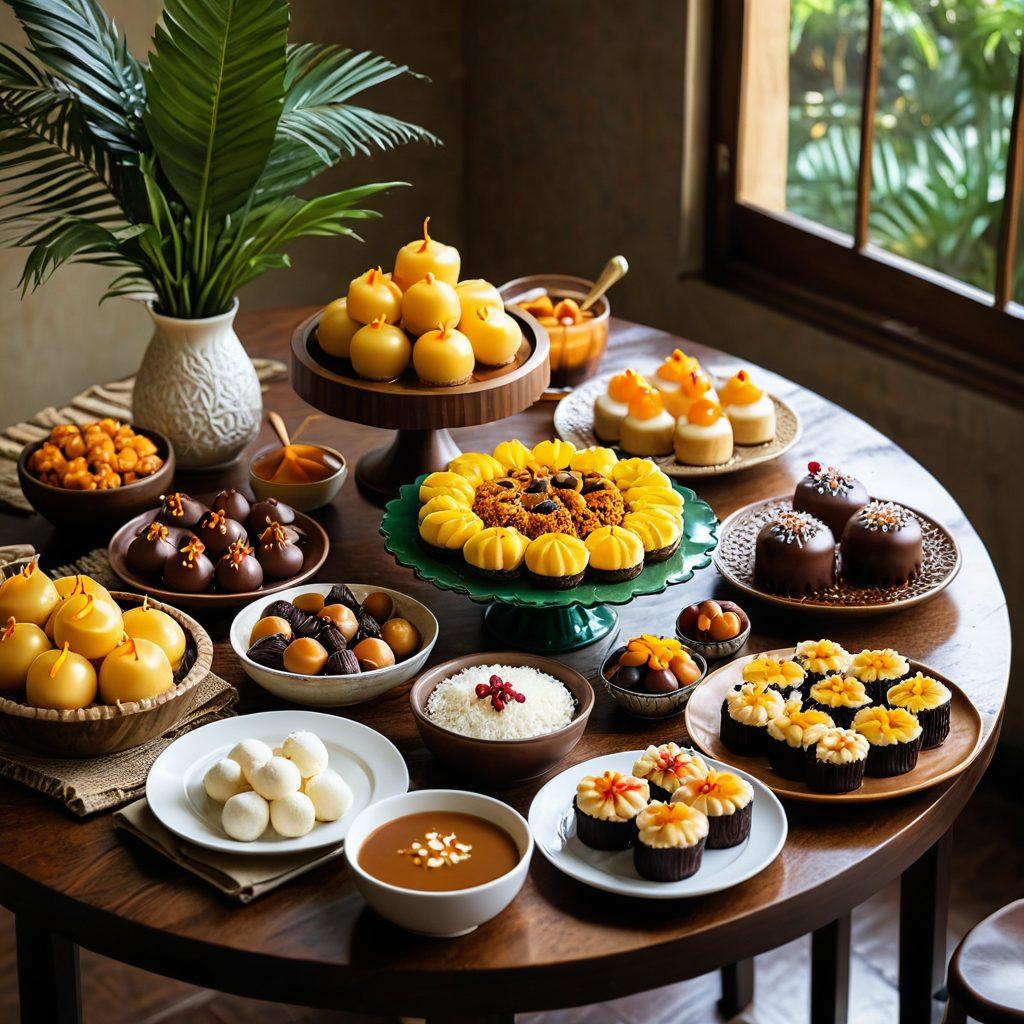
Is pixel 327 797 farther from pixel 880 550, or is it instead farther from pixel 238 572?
pixel 880 550

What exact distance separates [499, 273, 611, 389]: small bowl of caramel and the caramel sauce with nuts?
43.9 inches

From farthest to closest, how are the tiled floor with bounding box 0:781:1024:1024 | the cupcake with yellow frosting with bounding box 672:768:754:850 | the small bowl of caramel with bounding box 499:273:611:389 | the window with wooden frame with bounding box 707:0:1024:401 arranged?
the window with wooden frame with bounding box 707:0:1024:401, the tiled floor with bounding box 0:781:1024:1024, the small bowl of caramel with bounding box 499:273:611:389, the cupcake with yellow frosting with bounding box 672:768:754:850

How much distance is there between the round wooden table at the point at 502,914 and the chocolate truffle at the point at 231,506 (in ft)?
0.53

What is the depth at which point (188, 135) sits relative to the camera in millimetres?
1922

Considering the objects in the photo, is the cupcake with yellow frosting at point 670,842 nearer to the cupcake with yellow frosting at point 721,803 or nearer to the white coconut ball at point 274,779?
the cupcake with yellow frosting at point 721,803

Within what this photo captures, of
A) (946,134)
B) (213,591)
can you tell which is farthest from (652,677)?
(946,134)

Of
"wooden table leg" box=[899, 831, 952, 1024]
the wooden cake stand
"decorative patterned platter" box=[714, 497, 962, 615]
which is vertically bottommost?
"wooden table leg" box=[899, 831, 952, 1024]

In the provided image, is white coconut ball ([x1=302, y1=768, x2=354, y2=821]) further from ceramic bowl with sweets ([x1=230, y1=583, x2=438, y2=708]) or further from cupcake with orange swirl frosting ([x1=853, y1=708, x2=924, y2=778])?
cupcake with orange swirl frosting ([x1=853, y1=708, x2=924, y2=778])

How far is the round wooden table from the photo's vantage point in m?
1.24

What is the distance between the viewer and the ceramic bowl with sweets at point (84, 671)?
143 cm

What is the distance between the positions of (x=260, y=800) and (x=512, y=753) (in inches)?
10.1

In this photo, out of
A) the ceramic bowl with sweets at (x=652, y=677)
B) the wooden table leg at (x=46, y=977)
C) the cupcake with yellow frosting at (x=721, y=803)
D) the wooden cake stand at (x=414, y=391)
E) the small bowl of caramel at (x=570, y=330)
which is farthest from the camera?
the small bowl of caramel at (x=570, y=330)

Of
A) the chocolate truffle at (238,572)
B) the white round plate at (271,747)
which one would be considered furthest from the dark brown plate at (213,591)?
the white round plate at (271,747)

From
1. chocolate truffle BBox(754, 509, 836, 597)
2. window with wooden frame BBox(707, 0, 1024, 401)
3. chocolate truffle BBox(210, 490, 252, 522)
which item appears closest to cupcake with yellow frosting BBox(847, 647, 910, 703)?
chocolate truffle BBox(754, 509, 836, 597)
